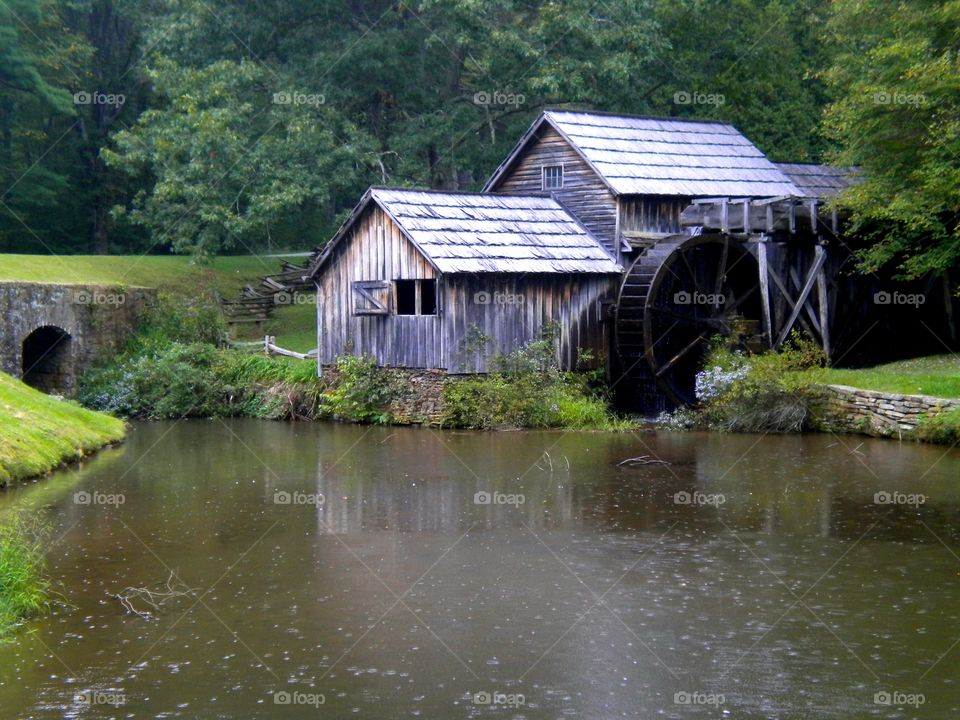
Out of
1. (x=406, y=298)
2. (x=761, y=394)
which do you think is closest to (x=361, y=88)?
(x=406, y=298)

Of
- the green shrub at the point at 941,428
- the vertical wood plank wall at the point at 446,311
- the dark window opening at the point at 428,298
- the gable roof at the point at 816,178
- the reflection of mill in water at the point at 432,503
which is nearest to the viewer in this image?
the reflection of mill in water at the point at 432,503

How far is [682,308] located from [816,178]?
584 centimetres

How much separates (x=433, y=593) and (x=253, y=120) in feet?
88.6

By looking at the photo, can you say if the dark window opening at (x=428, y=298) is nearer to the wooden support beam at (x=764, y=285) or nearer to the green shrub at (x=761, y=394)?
the green shrub at (x=761, y=394)

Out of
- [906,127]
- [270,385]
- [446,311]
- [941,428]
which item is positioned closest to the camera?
[941,428]

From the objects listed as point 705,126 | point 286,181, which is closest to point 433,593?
point 705,126

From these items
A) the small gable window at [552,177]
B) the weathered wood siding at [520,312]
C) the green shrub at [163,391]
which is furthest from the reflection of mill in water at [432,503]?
the small gable window at [552,177]

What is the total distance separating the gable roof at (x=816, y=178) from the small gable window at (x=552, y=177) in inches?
223

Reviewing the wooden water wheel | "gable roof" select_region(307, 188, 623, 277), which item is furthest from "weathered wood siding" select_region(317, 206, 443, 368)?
the wooden water wheel

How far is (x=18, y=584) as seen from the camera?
→ 10828 millimetres

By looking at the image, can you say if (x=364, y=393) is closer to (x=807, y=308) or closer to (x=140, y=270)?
(x=807, y=308)

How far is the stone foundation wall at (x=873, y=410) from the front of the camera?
2105cm

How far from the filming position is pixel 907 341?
30703 mm

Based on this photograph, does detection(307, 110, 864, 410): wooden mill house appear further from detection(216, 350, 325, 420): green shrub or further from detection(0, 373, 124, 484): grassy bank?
detection(0, 373, 124, 484): grassy bank
